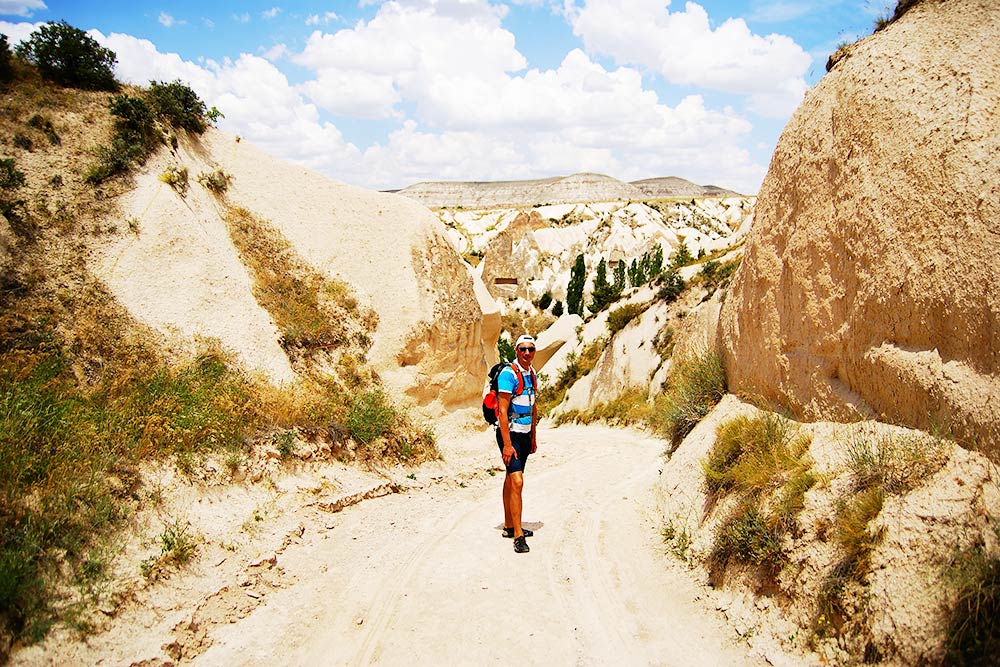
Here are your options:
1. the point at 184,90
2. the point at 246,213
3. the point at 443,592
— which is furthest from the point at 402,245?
the point at 443,592

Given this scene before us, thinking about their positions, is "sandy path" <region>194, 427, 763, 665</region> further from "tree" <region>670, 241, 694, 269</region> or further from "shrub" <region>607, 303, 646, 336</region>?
"tree" <region>670, 241, 694, 269</region>

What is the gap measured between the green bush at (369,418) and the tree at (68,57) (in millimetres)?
8119

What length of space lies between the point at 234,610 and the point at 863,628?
4318 millimetres

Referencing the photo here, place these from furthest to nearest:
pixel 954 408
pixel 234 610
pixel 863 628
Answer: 1. pixel 234 610
2. pixel 954 408
3. pixel 863 628

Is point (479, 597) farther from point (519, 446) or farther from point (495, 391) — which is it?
point (495, 391)

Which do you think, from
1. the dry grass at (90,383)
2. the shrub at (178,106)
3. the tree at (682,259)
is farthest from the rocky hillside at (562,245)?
the dry grass at (90,383)

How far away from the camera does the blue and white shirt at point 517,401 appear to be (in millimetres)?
6055

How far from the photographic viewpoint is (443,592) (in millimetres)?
4953

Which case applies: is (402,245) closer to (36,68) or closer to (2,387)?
(36,68)

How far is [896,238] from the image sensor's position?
15.3 ft

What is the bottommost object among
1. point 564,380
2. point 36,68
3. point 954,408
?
point 564,380

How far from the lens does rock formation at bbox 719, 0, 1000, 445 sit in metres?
4.04

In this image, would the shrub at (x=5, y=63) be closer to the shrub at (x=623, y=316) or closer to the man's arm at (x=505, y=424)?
the man's arm at (x=505, y=424)

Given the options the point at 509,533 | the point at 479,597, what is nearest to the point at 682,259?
the point at 509,533
